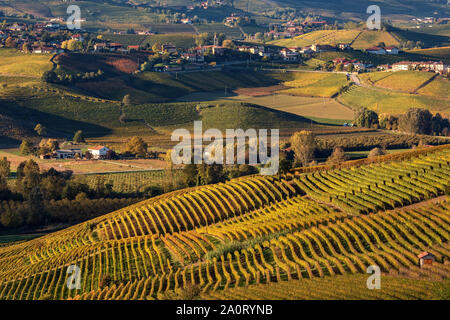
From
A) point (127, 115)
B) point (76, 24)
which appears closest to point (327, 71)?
point (127, 115)

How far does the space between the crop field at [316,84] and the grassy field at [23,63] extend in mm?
48376

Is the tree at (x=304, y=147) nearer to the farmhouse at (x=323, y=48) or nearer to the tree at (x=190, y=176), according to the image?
the tree at (x=190, y=176)

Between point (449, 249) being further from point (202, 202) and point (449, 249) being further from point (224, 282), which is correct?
point (202, 202)

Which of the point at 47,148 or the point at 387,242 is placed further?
the point at 47,148

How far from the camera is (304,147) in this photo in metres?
70.1

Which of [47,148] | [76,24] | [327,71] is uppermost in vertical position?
[76,24]

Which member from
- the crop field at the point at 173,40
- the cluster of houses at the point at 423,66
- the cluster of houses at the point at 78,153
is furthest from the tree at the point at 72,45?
the cluster of houses at the point at 423,66

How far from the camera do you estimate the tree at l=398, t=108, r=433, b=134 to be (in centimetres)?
8562

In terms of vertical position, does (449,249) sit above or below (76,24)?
below

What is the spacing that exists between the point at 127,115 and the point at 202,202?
58.2 m

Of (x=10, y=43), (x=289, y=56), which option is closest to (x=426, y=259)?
(x=10, y=43)

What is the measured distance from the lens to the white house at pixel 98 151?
74125mm

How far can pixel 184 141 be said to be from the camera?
83438mm

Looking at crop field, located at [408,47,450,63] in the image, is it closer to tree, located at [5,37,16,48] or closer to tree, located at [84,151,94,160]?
tree, located at [5,37,16,48]
